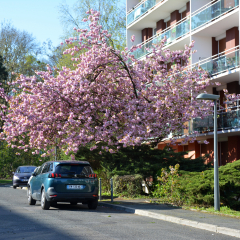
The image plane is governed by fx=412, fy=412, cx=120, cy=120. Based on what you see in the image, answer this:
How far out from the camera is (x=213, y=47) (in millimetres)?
26344

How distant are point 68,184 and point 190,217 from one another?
4.28 m

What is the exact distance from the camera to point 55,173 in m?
13.7

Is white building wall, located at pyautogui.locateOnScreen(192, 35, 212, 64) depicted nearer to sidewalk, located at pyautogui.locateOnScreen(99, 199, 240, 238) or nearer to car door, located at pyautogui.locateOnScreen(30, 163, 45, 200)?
sidewalk, located at pyautogui.locateOnScreen(99, 199, 240, 238)

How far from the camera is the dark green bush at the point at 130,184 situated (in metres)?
17.8

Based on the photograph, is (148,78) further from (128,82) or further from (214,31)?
(214,31)

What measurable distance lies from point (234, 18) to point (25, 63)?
31.5 metres

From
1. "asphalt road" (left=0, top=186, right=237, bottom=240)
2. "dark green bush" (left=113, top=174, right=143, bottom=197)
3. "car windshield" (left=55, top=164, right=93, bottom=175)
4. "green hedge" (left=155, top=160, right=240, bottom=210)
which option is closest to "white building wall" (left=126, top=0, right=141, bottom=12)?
"dark green bush" (left=113, top=174, right=143, bottom=197)

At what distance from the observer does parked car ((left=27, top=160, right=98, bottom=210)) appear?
13453 millimetres

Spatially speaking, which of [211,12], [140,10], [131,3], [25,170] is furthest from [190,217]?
[131,3]

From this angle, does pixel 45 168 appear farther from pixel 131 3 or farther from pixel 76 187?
pixel 131 3

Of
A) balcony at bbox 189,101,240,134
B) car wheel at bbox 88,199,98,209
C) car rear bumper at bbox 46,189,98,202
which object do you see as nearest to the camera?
car rear bumper at bbox 46,189,98,202

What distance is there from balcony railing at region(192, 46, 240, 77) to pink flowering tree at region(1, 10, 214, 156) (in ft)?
10.8

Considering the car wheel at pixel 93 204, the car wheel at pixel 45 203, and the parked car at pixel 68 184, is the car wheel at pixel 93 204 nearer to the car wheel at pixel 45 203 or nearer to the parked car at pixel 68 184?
the parked car at pixel 68 184

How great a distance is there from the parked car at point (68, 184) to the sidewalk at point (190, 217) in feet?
4.73
